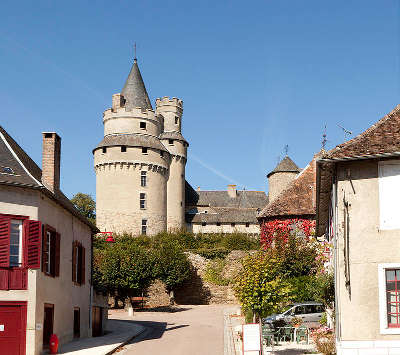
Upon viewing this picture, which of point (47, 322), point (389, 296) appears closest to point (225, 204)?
point (47, 322)

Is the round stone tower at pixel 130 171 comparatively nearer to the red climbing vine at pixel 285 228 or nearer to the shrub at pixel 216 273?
the shrub at pixel 216 273

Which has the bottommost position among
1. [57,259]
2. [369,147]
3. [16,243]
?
[57,259]

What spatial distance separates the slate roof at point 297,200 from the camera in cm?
3312

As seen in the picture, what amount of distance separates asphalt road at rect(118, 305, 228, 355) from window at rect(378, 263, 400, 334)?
21.3 feet

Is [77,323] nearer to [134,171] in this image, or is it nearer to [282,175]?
[282,175]

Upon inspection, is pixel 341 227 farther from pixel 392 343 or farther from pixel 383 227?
pixel 392 343

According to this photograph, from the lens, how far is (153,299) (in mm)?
44438

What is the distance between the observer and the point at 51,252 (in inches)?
769

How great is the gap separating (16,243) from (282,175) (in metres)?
37.4

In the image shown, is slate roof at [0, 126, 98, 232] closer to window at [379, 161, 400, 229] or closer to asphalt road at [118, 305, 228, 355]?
asphalt road at [118, 305, 228, 355]

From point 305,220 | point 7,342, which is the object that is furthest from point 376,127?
point 305,220

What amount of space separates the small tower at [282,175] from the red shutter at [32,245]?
36.0 metres

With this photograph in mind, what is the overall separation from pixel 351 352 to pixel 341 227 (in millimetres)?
2828

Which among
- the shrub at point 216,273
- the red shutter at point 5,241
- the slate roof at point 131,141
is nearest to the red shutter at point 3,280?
the red shutter at point 5,241
